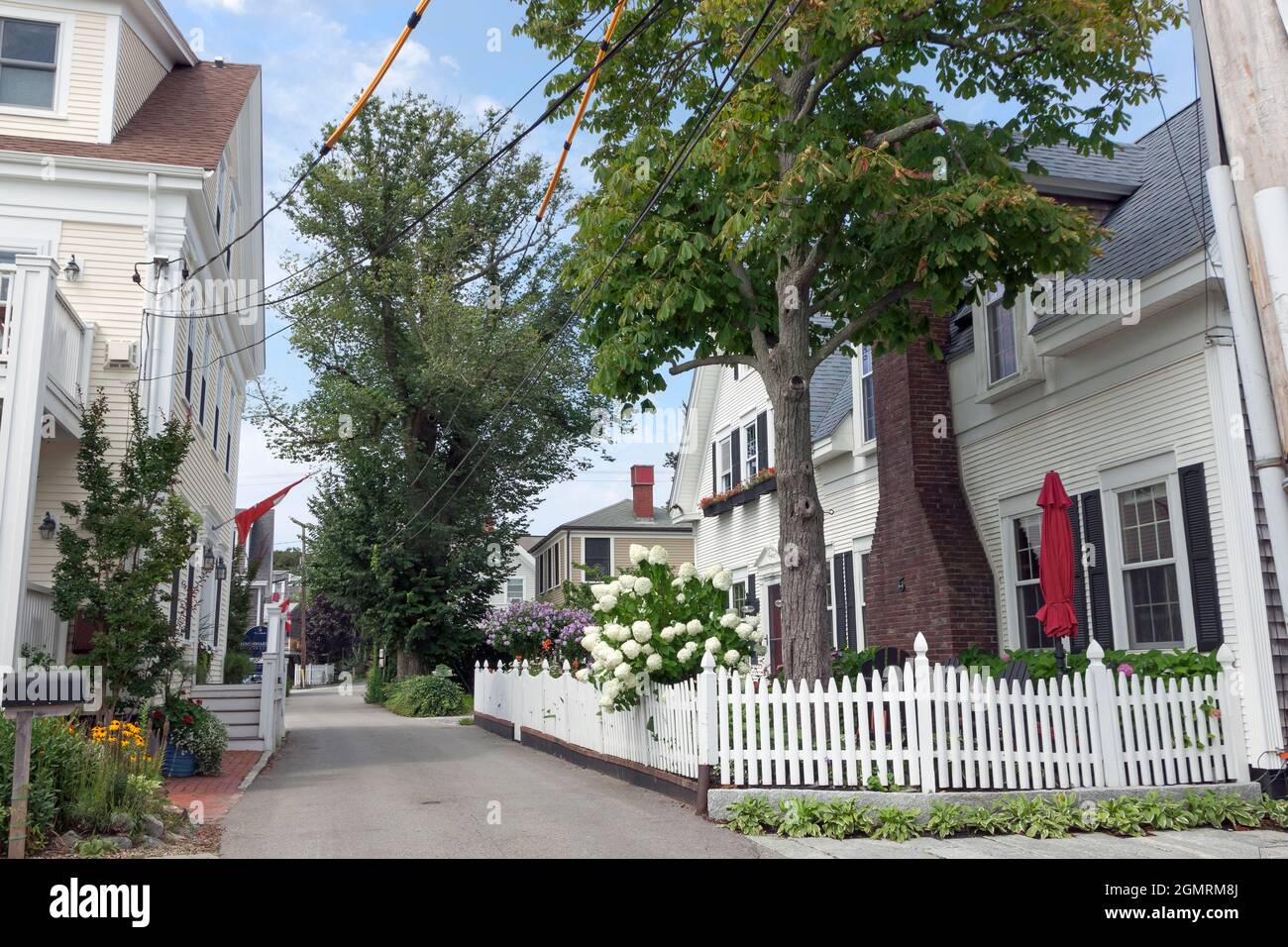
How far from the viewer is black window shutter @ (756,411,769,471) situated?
19.6 m

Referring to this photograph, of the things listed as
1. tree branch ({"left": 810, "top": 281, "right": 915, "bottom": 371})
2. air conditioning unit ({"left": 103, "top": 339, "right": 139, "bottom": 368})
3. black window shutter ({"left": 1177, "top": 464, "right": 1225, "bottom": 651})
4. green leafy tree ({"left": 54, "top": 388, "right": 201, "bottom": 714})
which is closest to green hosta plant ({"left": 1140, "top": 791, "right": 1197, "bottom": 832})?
black window shutter ({"left": 1177, "top": 464, "right": 1225, "bottom": 651})

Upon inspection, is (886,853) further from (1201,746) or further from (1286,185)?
(1286,185)

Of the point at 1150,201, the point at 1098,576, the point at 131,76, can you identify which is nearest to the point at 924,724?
the point at 1098,576

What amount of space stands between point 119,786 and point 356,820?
1992 mm

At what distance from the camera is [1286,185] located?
141 inches

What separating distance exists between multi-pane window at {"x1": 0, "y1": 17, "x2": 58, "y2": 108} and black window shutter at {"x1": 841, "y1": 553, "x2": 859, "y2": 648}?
13560 mm

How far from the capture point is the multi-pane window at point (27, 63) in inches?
579

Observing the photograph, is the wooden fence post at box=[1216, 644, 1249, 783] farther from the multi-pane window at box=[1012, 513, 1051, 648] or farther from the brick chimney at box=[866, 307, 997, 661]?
the brick chimney at box=[866, 307, 997, 661]

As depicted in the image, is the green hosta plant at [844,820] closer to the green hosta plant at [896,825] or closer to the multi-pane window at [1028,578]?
the green hosta plant at [896,825]

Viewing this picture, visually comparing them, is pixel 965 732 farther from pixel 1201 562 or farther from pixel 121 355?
pixel 121 355

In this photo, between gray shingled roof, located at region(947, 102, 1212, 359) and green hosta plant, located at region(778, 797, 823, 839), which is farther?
gray shingled roof, located at region(947, 102, 1212, 359)

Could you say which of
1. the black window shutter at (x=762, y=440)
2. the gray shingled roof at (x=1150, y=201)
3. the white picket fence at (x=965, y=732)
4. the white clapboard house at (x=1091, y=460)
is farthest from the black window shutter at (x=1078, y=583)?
the black window shutter at (x=762, y=440)

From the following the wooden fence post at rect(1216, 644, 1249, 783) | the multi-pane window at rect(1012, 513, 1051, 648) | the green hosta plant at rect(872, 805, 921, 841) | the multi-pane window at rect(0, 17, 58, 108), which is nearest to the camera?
the green hosta plant at rect(872, 805, 921, 841)
